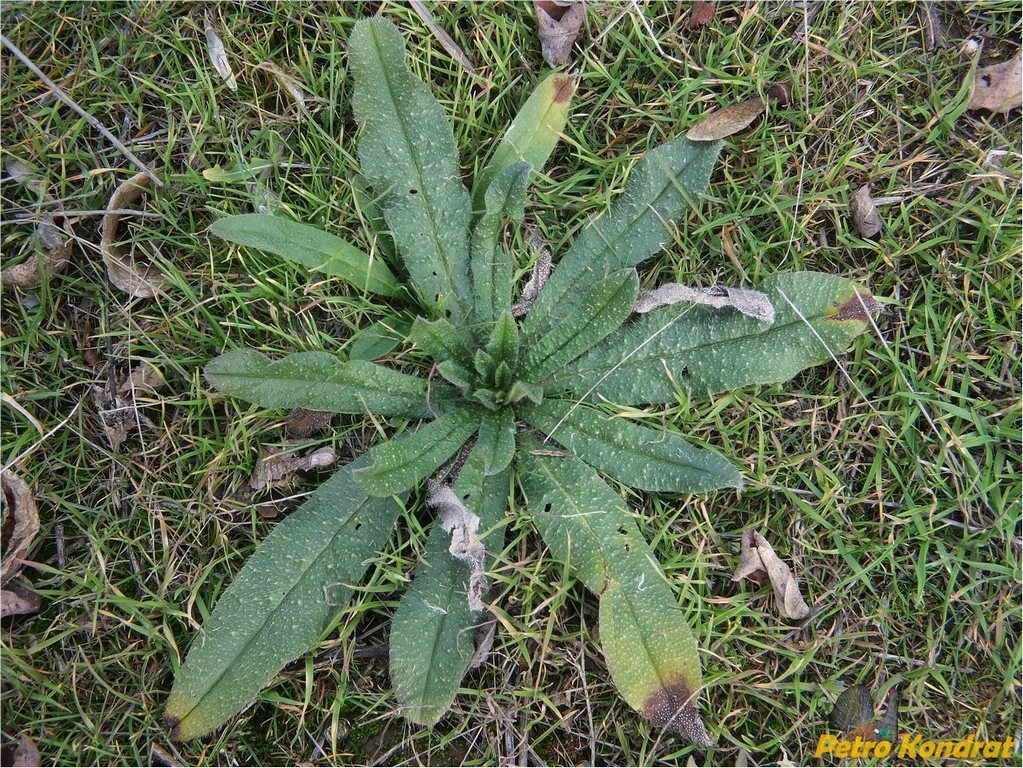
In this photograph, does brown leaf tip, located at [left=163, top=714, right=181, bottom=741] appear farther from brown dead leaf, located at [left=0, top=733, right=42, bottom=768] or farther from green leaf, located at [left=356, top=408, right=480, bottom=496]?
green leaf, located at [left=356, top=408, right=480, bottom=496]

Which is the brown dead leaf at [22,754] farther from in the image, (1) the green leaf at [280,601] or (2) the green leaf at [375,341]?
(2) the green leaf at [375,341]

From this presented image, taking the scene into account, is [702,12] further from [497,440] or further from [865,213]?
[497,440]

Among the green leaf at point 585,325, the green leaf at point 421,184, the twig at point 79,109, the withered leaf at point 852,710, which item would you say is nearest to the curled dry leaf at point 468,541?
the green leaf at point 585,325

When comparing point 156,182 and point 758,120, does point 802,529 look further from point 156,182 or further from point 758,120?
point 156,182

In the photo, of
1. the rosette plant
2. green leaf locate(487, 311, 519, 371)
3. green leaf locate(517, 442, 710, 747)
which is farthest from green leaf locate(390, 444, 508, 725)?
green leaf locate(487, 311, 519, 371)

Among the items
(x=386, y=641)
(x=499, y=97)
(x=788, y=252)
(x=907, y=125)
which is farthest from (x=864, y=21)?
(x=386, y=641)

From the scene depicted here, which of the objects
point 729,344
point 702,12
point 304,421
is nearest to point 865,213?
point 729,344
